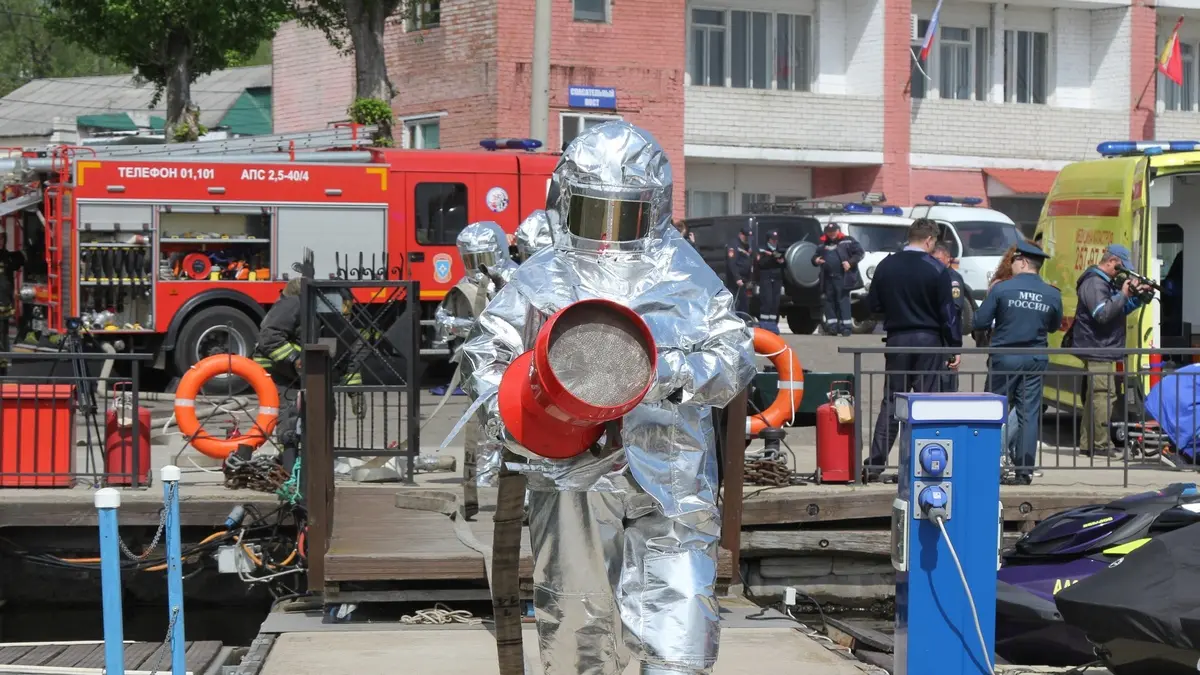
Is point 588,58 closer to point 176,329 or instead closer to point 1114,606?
point 176,329

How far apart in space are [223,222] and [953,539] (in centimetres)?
1274

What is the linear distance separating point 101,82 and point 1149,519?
49.9 metres

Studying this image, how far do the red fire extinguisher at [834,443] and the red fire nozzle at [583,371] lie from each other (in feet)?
18.0

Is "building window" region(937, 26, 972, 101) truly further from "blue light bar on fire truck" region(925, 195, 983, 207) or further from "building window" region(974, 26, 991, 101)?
"blue light bar on fire truck" region(925, 195, 983, 207)

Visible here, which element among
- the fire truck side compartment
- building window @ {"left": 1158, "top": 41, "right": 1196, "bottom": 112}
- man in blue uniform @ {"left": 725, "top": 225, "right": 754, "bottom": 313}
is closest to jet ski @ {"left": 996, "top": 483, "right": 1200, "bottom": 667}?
the fire truck side compartment

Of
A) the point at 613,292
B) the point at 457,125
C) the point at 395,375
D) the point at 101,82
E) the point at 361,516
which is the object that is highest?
the point at 101,82

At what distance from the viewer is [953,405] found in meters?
5.85

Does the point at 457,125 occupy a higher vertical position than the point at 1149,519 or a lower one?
higher

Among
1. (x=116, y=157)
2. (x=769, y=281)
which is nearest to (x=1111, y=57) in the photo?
(x=769, y=281)

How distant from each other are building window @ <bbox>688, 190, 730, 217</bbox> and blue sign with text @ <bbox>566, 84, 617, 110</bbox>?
11.6ft

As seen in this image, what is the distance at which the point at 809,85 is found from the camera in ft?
95.8

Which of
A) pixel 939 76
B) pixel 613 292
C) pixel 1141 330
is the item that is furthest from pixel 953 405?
pixel 939 76

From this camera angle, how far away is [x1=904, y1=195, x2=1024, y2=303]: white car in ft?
72.3

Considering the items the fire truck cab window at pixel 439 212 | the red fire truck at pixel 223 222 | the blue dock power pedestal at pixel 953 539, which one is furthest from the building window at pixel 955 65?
the blue dock power pedestal at pixel 953 539
